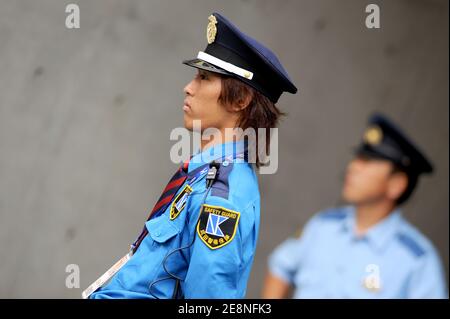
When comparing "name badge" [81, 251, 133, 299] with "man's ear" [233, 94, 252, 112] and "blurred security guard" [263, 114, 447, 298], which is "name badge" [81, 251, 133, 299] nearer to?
"man's ear" [233, 94, 252, 112]

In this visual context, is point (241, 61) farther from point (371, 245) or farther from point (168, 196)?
point (371, 245)

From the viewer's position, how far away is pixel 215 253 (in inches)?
74.6

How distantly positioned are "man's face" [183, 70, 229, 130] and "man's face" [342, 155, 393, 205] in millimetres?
1626

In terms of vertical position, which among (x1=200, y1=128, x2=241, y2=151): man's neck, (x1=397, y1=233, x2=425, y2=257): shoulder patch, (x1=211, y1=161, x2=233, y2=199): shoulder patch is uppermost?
(x1=200, y1=128, x2=241, y2=151): man's neck

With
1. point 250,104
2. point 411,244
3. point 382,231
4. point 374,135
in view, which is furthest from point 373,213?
point 250,104

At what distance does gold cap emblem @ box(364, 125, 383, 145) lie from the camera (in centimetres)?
366

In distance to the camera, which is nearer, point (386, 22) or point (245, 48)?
point (245, 48)

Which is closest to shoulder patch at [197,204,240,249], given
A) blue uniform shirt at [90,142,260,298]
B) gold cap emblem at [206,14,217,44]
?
Result: blue uniform shirt at [90,142,260,298]

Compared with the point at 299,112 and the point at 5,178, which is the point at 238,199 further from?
the point at 299,112

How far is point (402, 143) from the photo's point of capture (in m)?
3.61

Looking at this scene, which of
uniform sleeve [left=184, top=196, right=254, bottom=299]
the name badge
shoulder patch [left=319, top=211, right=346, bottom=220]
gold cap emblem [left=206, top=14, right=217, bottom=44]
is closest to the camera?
uniform sleeve [left=184, top=196, right=254, bottom=299]

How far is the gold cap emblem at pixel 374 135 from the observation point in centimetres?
366
